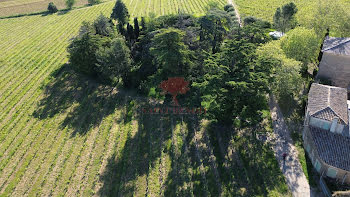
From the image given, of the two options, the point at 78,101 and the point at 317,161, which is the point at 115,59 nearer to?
the point at 78,101

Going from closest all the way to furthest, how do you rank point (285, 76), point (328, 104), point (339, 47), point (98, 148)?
point (328, 104)
point (98, 148)
point (285, 76)
point (339, 47)

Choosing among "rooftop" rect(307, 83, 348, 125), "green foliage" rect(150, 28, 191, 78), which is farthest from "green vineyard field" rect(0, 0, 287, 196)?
"green foliage" rect(150, 28, 191, 78)

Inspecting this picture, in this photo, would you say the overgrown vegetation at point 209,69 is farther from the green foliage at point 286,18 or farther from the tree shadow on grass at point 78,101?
the green foliage at point 286,18

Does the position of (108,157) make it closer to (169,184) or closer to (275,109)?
(169,184)

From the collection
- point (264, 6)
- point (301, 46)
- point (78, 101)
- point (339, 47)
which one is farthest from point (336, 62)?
point (264, 6)

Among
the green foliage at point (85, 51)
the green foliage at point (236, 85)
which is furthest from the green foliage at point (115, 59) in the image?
the green foliage at point (236, 85)

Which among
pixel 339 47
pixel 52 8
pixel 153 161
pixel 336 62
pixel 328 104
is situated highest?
pixel 52 8

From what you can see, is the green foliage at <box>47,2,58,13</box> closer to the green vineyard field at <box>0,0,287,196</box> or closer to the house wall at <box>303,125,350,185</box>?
the green vineyard field at <box>0,0,287,196</box>

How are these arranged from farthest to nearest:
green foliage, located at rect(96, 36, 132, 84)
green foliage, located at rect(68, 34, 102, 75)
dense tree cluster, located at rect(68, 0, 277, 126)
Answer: green foliage, located at rect(68, 34, 102, 75) → green foliage, located at rect(96, 36, 132, 84) → dense tree cluster, located at rect(68, 0, 277, 126)
